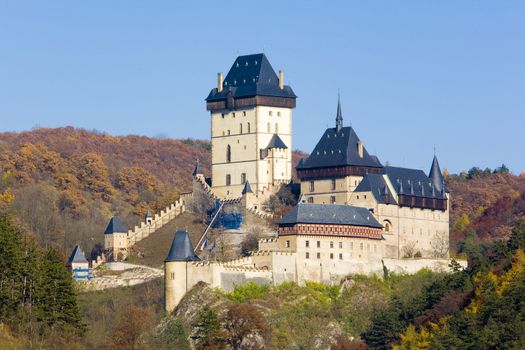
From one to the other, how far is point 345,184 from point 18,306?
26413mm

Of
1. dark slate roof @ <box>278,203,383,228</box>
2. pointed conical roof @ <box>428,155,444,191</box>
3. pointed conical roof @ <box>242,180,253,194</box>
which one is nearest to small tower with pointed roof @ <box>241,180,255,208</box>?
pointed conical roof @ <box>242,180,253,194</box>

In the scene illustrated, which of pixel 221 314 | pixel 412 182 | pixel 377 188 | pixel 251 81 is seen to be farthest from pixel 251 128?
pixel 221 314

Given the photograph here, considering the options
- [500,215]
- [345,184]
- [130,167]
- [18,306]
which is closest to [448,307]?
[345,184]

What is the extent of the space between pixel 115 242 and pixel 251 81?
1195 cm

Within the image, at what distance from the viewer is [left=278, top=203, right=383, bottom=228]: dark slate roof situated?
328 ft

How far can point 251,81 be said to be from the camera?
366ft

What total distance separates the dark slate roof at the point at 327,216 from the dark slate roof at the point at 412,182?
4.92 m

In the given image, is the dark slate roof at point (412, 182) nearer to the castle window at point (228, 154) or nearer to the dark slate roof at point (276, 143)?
the dark slate roof at point (276, 143)

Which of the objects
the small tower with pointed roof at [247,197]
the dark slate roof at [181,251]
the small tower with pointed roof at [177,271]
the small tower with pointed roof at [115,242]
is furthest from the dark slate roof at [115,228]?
the small tower with pointed roof at [177,271]

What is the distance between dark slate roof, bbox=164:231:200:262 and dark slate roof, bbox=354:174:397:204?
11.3 meters

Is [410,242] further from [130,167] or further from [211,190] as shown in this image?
[130,167]

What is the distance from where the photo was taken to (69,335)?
279 feet

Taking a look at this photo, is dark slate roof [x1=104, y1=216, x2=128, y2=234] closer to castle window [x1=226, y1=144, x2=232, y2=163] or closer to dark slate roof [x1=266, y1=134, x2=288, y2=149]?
castle window [x1=226, y1=144, x2=232, y2=163]

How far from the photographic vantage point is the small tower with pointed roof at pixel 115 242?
356 feet
